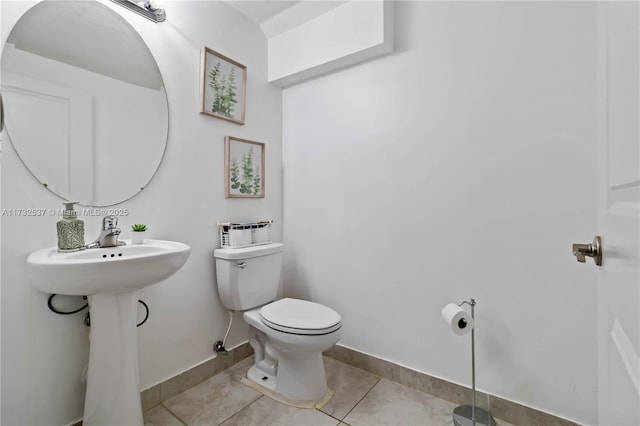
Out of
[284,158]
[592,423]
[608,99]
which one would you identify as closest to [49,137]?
[284,158]

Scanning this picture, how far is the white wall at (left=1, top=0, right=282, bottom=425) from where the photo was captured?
116cm

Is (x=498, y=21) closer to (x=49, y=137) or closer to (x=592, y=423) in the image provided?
(x=592, y=423)

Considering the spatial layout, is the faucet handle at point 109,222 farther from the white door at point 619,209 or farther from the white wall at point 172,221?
the white door at point 619,209

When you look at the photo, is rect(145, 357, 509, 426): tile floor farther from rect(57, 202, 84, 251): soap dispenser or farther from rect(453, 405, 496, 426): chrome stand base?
rect(57, 202, 84, 251): soap dispenser

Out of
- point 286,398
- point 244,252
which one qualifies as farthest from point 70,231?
point 286,398

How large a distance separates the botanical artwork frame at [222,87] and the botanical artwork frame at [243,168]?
0.16m

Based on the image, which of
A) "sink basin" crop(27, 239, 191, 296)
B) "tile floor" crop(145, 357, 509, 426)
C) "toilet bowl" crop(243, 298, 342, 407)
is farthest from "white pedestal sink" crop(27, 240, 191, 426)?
"toilet bowl" crop(243, 298, 342, 407)

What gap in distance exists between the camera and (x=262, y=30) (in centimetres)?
214

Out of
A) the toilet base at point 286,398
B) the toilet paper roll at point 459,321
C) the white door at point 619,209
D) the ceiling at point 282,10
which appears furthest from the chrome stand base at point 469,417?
the ceiling at point 282,10

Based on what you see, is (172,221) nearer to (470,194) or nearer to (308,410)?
(308,410)

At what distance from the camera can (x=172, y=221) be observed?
5.37ft

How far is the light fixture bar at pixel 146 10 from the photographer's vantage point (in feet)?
4.62

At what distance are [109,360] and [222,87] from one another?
5.05 feet

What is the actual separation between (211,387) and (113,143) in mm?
1398
